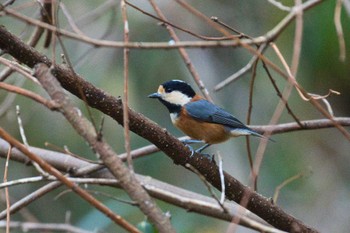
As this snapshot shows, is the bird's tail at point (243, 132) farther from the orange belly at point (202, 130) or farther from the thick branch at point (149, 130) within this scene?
the thick branch at point (149, 130)

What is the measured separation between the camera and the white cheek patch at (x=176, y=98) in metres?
3.05

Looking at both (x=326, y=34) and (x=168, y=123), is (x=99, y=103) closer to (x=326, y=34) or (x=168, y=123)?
(x=326, y=34)

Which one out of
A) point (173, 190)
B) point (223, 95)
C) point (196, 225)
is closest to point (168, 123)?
point (223, 95)

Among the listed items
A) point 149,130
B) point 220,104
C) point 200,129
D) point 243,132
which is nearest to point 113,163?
point 149,130

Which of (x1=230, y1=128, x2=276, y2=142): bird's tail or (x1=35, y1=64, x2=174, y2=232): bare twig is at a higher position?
(x1=230, y1=128, x2=276, y2=142): bird's tail

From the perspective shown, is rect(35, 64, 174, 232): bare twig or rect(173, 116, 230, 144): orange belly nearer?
rect(35, 64, 174, 232): bare twig

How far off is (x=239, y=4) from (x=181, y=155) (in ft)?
10.6

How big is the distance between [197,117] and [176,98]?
128 millimetres

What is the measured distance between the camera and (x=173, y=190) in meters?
2.43

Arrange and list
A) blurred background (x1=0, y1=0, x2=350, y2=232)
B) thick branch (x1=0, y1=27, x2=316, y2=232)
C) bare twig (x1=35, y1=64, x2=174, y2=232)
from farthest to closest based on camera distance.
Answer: blurred background (x1=0, y1=0, x2=350, y2=232) → thick branch (x1=0, y1=27, x2=316, y2=232) → bare twig (x1=35, y1=64, x2=174, y2=232)

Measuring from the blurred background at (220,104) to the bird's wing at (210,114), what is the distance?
3.99 feet

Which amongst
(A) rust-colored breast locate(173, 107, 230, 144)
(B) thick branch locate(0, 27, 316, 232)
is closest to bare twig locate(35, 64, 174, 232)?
(B) thick branch locate(0, 27, 316, 232)

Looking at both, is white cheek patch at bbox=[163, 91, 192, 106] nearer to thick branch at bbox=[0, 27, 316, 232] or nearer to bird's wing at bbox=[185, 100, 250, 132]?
bird's wing at bbox=[185, 100, 250, 132]

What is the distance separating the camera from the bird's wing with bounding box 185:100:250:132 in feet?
9.86
